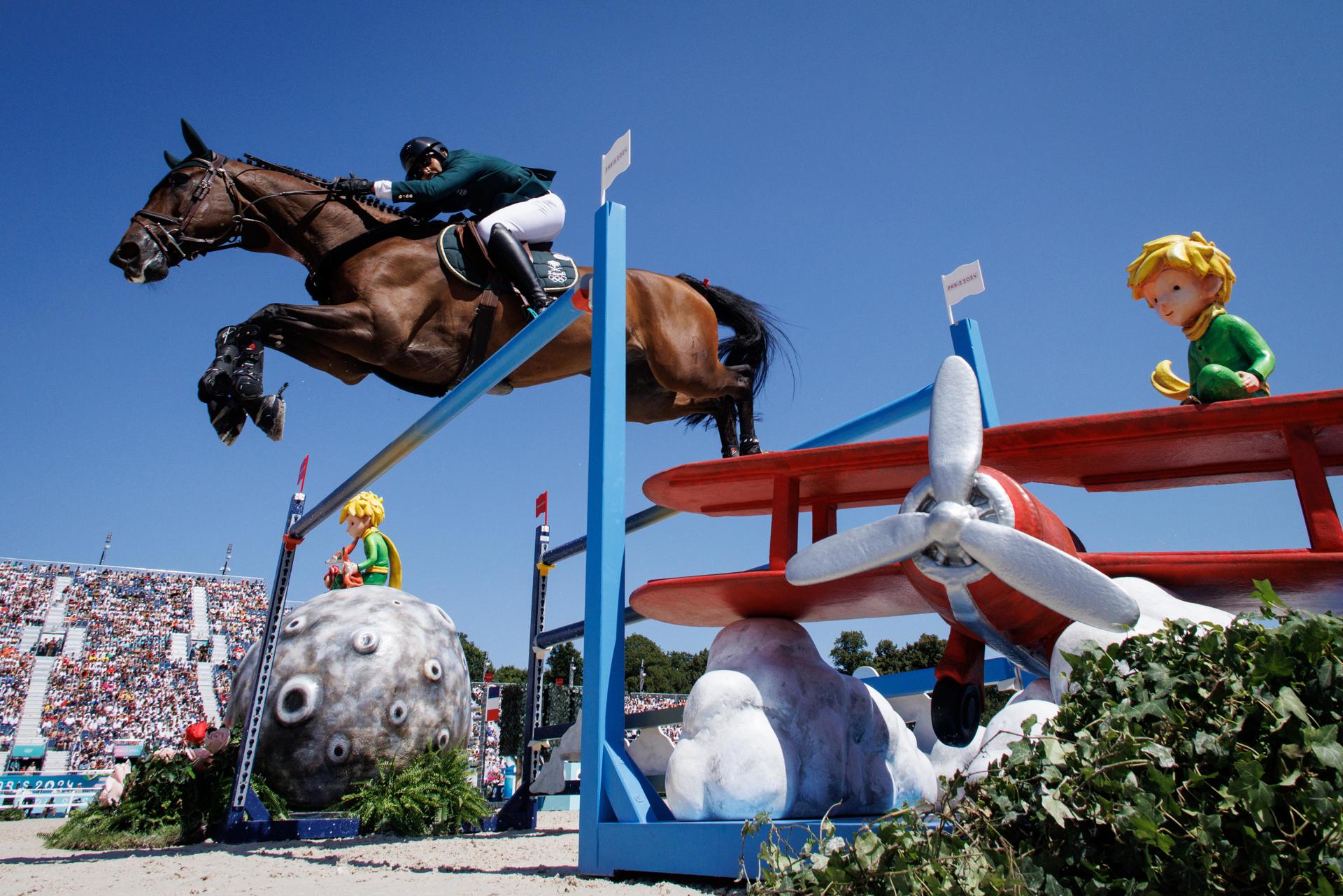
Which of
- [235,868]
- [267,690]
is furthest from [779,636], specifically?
[267,690]

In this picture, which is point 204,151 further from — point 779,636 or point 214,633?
point 214,633

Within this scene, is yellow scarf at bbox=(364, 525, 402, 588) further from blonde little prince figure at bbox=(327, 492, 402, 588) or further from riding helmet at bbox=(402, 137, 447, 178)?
riding helmet at bbox=(402, 137, 447, 178)

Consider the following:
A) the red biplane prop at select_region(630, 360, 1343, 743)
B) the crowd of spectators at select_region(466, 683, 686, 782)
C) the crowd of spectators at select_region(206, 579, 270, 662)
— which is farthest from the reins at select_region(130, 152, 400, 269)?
the crowd of spectators at select_region(206, 579, 270, 662)

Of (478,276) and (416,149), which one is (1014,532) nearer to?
(478,276)

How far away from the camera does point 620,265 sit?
4059 millimetres

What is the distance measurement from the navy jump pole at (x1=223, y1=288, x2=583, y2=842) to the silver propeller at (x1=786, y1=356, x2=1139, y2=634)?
1.90 meters

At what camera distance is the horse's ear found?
213 inches

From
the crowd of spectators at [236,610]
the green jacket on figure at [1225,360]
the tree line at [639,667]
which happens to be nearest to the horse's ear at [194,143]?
the green jacket on figure at [1225,360]

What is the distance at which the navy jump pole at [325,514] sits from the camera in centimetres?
428

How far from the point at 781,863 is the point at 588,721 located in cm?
144

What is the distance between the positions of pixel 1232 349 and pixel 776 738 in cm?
221

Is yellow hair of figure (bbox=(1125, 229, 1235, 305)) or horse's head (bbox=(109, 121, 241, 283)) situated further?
horse's head (bbox=(109, 121, 241, 283))

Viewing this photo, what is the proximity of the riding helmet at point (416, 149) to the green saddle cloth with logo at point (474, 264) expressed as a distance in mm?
731

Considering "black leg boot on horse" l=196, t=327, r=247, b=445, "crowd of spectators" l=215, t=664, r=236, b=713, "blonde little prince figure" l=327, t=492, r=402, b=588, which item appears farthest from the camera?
"crowd of spectators" l=215, t=664, r=236, b=713
